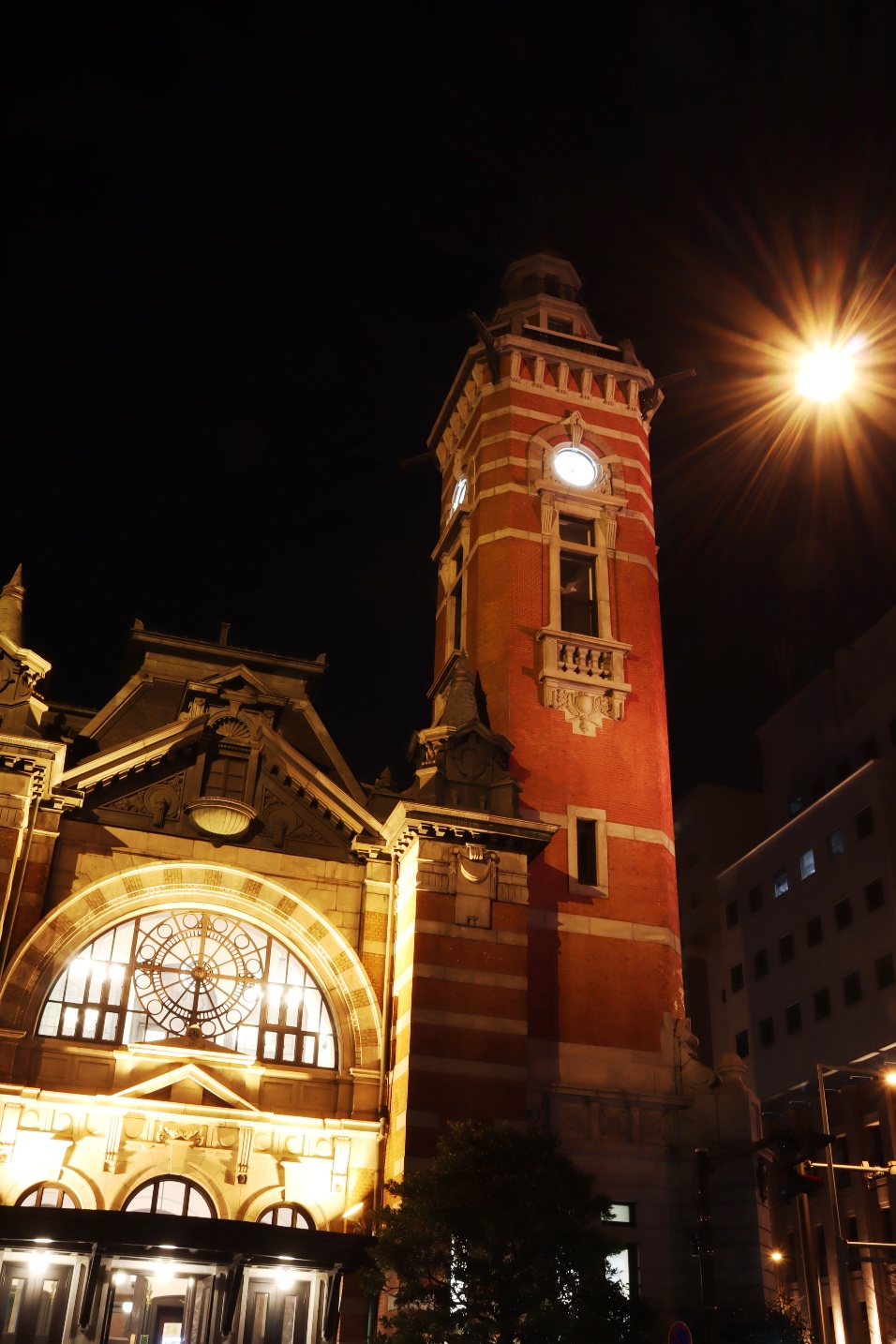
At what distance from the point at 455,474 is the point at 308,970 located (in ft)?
61.7

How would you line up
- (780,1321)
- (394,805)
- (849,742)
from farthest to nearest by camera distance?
(849,742), (394,805), (780,1321)

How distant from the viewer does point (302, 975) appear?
28.4 metres

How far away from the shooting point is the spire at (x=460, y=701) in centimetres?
3144

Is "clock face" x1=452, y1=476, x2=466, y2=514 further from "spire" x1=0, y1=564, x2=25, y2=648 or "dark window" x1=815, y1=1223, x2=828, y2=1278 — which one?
"dark window" x1=815, y1=1223, x2=828, y2=1278

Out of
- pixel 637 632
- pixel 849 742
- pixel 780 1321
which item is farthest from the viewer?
pixel 849 742

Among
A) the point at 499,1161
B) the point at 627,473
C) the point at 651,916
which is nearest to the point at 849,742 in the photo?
the point at 627,473

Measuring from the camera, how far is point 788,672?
74875 mm

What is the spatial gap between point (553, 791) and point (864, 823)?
33.0 metres

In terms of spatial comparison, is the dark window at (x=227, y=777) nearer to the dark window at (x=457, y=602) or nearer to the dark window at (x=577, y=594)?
the dark window at (x=457, y=602)

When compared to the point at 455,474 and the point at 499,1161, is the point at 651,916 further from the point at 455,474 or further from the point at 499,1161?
the point at 455,474

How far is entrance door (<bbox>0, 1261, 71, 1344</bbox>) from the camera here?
74.2 feet

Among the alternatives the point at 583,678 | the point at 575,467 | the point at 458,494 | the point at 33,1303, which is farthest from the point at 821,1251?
the point at 33,1303

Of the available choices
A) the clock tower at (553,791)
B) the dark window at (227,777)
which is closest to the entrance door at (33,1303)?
→ the clock tower at (553,791)

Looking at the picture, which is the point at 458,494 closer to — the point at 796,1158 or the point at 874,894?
the point at 796,1158
